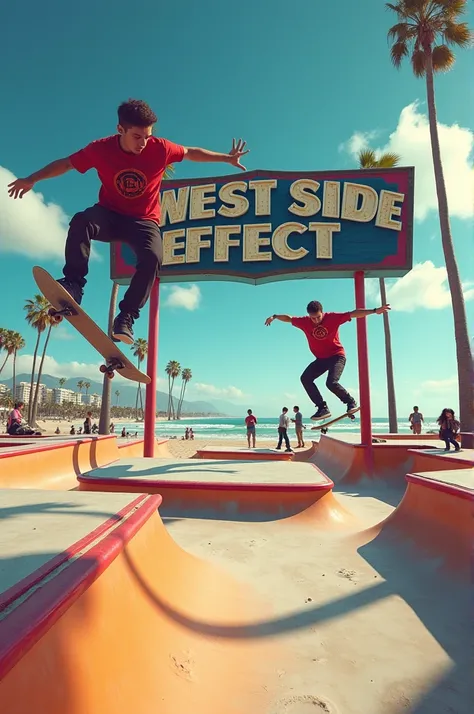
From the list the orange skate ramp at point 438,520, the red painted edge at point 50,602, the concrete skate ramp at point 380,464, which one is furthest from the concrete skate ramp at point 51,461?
the concrete skate ramp at point 380,464

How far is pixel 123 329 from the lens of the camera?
14.5 feet

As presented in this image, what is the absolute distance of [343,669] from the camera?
2346 mm

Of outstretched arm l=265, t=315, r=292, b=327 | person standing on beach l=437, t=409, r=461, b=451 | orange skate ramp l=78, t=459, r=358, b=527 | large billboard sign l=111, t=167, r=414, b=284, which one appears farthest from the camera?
large billboard sign l=111, t=167, r=414, b=284

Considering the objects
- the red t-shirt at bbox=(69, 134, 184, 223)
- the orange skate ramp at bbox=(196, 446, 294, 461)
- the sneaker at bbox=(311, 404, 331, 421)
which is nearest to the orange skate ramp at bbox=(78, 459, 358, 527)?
the sneaker at bbox=(311, 404, 331, 421)

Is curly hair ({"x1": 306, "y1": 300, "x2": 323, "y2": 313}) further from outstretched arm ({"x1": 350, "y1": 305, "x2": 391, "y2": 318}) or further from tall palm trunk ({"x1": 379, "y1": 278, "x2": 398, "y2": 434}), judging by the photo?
tall palm trunk ({"x1": 379, "y1": 278, "x2": 398, "y2": 434})

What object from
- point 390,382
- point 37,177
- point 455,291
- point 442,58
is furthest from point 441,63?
point 37,177

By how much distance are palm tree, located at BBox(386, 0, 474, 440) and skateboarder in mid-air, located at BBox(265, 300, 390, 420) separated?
6.65 metres

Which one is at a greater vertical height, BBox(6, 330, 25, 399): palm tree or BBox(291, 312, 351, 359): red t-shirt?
BBox(6, 330, 25, 399): palm tree

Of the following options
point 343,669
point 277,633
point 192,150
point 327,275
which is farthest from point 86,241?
point 327,275

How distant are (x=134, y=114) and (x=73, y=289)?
190cm

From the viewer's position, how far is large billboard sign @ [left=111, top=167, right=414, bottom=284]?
1016cm

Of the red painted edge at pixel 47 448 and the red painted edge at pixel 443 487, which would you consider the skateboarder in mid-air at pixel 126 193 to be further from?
the red painted edge at pixel 47 448

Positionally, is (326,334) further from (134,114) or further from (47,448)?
(47,448)

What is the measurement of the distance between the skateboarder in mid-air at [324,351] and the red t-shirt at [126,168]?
13.0 ft
